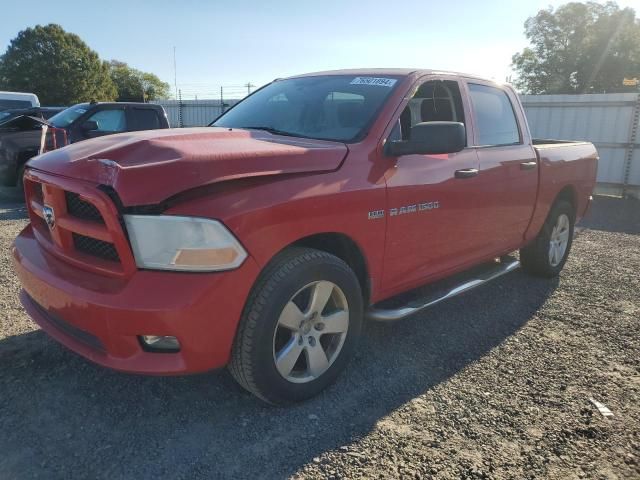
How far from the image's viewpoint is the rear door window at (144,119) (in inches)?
372

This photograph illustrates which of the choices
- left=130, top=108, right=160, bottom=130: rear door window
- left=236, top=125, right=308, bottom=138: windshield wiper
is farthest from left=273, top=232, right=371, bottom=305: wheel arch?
left=130, top=108, right=160, bottom=130: rear door window

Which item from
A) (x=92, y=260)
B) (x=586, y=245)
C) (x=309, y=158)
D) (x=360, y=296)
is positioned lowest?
(x=586, y=245)

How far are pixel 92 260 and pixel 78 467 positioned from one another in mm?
938

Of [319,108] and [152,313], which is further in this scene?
[319,108]

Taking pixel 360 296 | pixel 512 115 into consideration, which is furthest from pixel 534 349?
pixel 512 115

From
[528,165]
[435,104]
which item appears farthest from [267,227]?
[528,165]

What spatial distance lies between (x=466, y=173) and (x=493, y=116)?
94cm

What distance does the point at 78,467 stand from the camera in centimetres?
229

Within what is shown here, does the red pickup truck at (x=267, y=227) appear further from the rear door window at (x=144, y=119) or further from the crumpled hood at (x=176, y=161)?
the rear door window at (x=144, y=119)

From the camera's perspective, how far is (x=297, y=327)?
2.71 meters

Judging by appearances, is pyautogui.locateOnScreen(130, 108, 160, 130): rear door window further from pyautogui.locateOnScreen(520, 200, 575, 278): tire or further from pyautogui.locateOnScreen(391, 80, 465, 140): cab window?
pyautogui.locateOnScreen(520, 200, 575, 278): tire

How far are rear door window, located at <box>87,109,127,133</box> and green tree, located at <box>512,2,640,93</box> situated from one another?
44.0 meters

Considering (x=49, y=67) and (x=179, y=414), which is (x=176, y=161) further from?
(x=49, y=67)

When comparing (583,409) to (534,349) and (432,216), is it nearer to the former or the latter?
(534,349)
